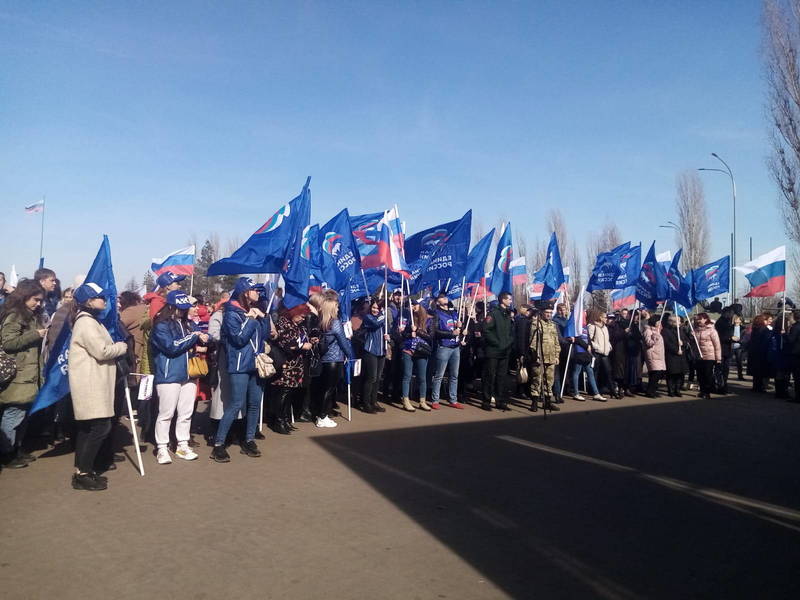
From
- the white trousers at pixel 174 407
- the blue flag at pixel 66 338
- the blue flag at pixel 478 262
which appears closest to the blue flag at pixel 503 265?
Result: the blue flag at pixel 478 262

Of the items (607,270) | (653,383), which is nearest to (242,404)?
(653,383)

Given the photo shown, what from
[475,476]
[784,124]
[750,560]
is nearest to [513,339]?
[475,476]

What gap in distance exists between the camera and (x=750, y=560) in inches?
192

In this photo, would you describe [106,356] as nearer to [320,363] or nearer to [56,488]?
[56,488]

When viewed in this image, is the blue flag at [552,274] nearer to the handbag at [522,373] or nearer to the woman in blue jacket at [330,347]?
the handbag at [522,373]

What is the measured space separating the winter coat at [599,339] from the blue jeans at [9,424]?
35.8 ft

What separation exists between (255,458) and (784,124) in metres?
23.2

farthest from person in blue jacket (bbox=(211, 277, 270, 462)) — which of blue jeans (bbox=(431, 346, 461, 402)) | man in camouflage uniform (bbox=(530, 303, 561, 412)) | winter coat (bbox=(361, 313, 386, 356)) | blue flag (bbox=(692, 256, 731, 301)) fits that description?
blue flag (bbox=(692, 256, 731, 301))

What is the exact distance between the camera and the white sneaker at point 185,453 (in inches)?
307

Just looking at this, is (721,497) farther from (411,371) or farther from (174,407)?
(411,371)

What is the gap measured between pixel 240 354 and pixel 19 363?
2450mm

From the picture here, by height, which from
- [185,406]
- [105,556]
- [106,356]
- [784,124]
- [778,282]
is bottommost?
[105,556]

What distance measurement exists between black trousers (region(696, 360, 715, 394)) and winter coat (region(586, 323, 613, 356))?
2.63m

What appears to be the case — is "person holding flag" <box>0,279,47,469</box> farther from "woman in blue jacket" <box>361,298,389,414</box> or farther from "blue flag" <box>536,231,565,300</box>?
"blue flag" <box>536,231,565,300</box>
